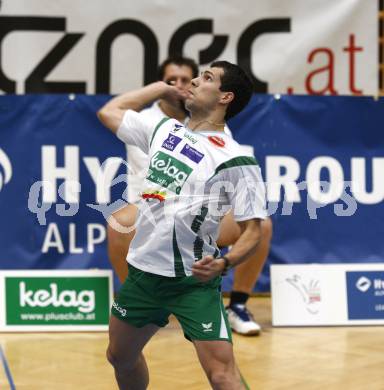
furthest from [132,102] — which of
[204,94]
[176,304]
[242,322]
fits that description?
[242,322]

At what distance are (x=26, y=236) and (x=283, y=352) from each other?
2.57 meters

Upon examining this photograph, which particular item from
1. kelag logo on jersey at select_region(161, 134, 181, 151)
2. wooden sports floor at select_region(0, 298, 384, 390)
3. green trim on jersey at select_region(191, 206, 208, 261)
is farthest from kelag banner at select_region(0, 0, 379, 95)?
green trim on jersey at select_region(191, 206, 208, 261)

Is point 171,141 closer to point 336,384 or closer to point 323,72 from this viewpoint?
point 336,384

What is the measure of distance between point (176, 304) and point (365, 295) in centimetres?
323

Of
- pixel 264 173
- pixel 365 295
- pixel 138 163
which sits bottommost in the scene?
pixel 365 295

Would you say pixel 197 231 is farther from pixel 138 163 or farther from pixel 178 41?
pixel 178 41

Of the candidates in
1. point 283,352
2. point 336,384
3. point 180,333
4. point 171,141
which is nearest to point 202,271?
point 171,141

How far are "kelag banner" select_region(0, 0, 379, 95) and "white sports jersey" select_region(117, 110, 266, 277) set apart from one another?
4227 mm

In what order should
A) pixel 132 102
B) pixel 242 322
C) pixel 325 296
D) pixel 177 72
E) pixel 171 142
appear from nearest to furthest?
1. pixel 171 142
2. pixel 132 102
3. pixel 242 322
4. pixel 177 72
5. pixel 325 296

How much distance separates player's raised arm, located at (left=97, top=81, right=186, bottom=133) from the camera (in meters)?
3.86

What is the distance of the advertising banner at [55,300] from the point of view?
6172 mm

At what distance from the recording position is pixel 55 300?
621 cm

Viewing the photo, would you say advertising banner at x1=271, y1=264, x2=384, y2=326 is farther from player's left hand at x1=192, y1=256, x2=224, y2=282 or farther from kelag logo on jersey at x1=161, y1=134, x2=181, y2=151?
player's left hand at x1=192, y1=256, x2=224, y2=282

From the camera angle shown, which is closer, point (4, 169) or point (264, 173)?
point (4, 169)
